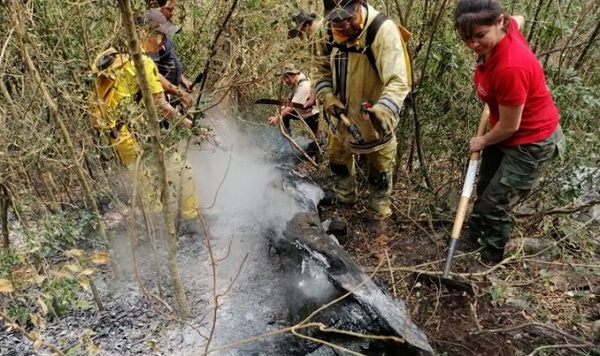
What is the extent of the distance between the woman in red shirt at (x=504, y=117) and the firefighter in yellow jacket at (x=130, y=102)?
1716 millimetres

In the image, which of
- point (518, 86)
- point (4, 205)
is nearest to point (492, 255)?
point (518, 86)

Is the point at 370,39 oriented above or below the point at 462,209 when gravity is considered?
above

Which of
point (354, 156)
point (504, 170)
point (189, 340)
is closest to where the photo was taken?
point (189, 340)

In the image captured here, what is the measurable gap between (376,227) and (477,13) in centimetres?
193

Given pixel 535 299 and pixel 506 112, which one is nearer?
pixel 506 112

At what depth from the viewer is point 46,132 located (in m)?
2.71

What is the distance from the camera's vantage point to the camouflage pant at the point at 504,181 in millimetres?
2748

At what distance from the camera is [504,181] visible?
9.39 feet

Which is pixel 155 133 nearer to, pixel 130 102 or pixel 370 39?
pixel 130 102

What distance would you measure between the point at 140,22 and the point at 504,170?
237 centimetres

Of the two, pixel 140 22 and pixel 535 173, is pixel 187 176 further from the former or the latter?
pixel 535 173

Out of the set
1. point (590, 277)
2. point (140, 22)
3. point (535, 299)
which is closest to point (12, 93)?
point (140, 22)

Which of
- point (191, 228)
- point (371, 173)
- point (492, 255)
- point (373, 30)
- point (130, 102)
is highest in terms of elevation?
point (373, 30)

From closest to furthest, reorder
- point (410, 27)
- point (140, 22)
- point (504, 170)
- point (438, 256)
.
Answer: point (140, 22) → point (504, 170) → point (438, 256) → point (410, 27)
